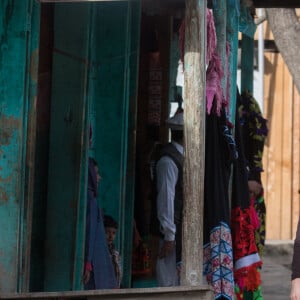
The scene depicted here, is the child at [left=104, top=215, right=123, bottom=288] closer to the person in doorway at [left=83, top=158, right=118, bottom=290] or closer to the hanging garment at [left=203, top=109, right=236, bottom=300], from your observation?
the person in doorway at [left=83, top=158, right=118, bottom=290]

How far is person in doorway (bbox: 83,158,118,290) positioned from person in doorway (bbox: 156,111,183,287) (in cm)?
45

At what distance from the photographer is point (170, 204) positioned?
7.27 meters

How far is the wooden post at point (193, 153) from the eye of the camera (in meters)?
5.48

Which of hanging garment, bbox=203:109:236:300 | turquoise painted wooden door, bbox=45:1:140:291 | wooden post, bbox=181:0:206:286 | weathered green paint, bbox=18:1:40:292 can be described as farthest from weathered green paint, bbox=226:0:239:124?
weathered green paint, bbox=18:1:40:292

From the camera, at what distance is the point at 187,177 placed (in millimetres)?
5504

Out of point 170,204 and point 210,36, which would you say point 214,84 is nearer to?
point 210,36

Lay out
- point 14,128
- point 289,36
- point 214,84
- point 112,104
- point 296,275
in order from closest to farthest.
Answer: point 296,275 → point 14,128 → point 214,84 → point 112,104 → point 289,36

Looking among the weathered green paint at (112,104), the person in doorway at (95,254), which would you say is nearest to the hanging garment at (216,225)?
the person in doorway at (95,254)

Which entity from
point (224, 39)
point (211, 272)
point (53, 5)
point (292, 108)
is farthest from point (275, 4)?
point (292, 108)

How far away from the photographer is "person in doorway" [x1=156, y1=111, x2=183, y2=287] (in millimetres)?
7270

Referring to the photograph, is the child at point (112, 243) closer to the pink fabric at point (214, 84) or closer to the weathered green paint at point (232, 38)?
the weathered green paint at point (232, 38)

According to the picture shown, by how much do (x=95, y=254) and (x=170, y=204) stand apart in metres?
0.67

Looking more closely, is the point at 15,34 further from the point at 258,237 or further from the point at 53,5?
the point at 258,237

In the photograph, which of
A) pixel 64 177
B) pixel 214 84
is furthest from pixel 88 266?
pixel 214 84
